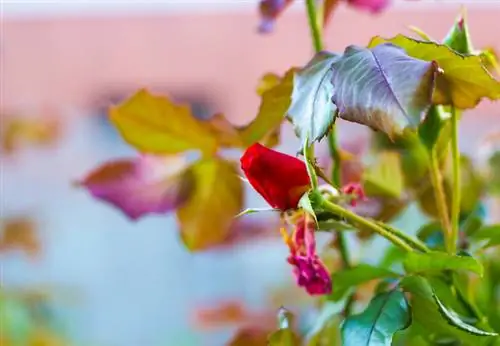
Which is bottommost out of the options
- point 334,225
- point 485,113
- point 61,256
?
point 61,256

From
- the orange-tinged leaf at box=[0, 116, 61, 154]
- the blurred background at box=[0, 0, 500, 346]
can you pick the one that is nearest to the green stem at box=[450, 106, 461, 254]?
the blurred background at box=[0, 0, 500, 346]

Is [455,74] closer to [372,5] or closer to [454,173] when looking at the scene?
[454,173]

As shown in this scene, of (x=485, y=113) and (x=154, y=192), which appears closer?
(x=154, y=192)

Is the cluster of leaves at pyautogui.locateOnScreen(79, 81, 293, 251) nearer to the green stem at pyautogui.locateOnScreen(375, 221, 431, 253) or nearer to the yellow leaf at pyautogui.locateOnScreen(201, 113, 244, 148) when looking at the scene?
the yellow leaf at pyautogui.locateOnScreen(201, 113, 244, 148)

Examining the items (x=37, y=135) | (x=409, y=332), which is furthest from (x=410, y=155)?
(x=37, y=135)

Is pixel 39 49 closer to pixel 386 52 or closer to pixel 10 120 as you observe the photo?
pixel 10 120

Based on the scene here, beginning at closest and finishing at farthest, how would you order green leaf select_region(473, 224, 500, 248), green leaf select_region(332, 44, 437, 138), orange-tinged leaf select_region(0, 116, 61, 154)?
green leaf select_region(332, 44, 437, 138)
green leaf select_region(473, 224, 500, 248)
orange-tinged leaf select_region(0, 116, 61, 154)

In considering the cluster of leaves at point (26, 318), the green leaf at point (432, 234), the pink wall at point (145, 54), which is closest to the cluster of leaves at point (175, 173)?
the green leaf at point (432, 234)
